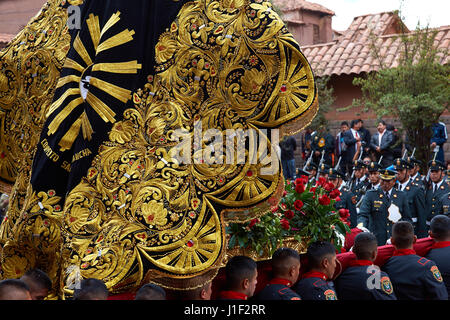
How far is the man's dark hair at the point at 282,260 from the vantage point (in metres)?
3.77

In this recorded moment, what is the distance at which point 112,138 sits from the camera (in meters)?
3.05

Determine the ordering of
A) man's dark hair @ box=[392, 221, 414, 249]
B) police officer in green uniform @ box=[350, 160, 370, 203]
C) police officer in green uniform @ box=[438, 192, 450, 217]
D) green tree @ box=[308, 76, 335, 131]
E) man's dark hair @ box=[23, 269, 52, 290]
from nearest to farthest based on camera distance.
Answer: man's dark hair @ box=[23, 269, 52, 290], man's dark hair @ box=[392, 221, 414, 249], police officer in green uniform @ box=[438, 192, 450, 217], police officer in green uniform @ box=[350, 160, 370, 203], green tree @ box=[308, 76, 335, 131]

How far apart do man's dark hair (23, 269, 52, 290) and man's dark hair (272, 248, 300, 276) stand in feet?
4.35

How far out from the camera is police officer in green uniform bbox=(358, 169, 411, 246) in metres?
9.12

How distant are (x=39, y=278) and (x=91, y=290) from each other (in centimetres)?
68

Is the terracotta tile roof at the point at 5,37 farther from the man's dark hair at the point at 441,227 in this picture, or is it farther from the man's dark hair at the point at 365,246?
the man's dark hair at the point at 365,246

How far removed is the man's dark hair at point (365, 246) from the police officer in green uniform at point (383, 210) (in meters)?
4.83

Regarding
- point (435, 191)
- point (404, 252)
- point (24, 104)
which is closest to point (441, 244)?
point (404, 252)

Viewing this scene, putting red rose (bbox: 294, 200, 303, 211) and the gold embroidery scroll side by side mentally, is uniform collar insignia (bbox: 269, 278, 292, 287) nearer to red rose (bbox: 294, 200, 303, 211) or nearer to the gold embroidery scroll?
red rose (bbox: 294, 200, 303, 211)

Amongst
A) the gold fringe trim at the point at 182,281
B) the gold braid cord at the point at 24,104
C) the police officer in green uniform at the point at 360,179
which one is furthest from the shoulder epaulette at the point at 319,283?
the police officer in green uniform at the point at 360,179

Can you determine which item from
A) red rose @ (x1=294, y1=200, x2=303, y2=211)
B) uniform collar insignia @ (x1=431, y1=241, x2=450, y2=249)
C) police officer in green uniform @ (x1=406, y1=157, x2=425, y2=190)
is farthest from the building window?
red rose @ (x1=294, y1=200, x2=303, y2=211)

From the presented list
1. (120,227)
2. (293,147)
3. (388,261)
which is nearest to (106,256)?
(120,227)

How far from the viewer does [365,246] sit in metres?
4.32

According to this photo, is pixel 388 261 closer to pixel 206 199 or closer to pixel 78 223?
pixel 206 199
